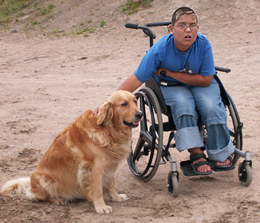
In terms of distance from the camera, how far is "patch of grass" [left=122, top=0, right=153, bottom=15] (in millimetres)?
12458

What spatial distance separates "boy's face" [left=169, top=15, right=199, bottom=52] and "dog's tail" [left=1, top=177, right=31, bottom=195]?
6.32 ft

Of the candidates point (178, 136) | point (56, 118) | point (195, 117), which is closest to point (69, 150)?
point (178, 136)

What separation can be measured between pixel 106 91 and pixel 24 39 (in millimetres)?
6959

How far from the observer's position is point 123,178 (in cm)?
365

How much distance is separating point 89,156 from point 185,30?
4.59ft

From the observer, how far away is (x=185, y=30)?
2.98 meters

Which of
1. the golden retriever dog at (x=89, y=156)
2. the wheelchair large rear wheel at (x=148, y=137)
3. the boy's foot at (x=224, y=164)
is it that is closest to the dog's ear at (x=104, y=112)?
the golden retriever dog at (x=89, y=156)

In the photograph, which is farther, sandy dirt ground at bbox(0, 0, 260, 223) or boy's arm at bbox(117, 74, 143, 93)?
boy's arm at bbox(117, 74, 143, 93)

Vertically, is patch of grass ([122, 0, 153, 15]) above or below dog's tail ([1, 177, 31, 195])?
above

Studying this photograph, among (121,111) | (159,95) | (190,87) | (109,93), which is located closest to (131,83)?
(159,95)

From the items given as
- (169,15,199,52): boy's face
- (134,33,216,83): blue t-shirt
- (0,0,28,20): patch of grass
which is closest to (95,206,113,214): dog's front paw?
(134,33,216,83): blue t-shirt

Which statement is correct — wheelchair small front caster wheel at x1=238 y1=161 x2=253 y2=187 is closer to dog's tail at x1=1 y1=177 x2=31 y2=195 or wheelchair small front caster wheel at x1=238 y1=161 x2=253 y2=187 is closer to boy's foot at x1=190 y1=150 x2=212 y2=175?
boy's foot at x1=190 y1=150 x2=212 y2=175

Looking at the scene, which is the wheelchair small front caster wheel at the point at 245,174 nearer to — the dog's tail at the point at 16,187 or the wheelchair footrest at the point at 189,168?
the wheelchair footrest at the point at 189,168

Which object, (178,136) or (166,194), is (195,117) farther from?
(166,194)
